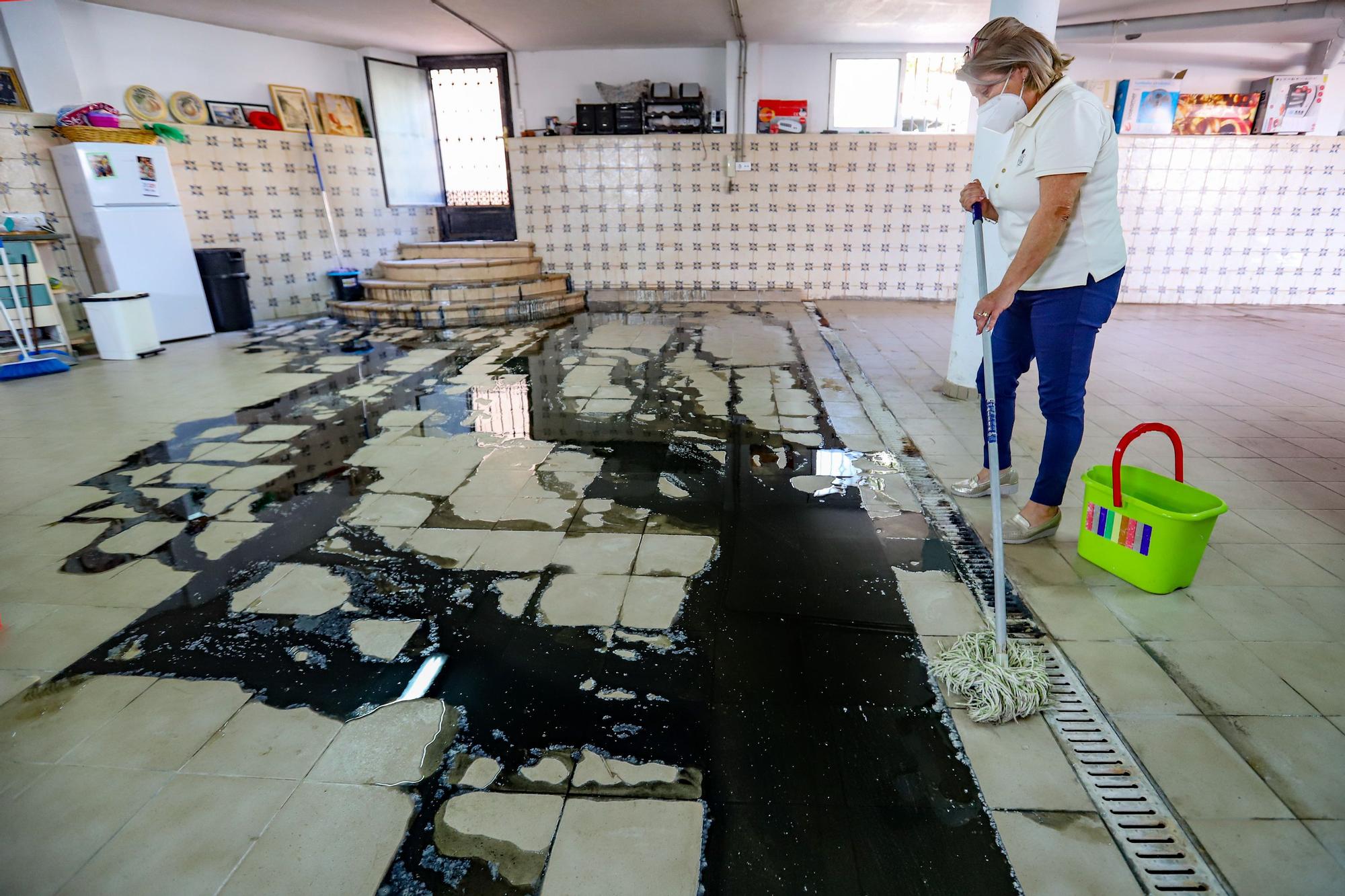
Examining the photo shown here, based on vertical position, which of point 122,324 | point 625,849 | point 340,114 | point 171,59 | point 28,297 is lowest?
point 625,849

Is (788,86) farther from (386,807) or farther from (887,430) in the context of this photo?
(386,807)

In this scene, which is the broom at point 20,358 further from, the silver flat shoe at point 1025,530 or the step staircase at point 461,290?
the silver flat shoe at point 1025,530

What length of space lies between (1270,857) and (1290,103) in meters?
9.71

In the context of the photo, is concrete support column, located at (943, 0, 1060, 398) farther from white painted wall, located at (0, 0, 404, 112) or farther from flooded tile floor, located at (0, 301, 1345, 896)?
white painted wall, located at (0, 0, 404, 112)

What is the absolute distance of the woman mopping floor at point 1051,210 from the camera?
A: 6.70 ft

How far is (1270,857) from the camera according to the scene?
1.32 meters

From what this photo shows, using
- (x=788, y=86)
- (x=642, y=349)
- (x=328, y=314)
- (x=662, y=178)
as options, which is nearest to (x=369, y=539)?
(x=642, y=349)

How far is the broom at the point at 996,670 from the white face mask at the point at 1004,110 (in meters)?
0.75

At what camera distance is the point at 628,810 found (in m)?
1.46

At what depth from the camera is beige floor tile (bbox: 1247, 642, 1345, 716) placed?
1.72 metres

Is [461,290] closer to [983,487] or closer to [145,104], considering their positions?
[145,104]

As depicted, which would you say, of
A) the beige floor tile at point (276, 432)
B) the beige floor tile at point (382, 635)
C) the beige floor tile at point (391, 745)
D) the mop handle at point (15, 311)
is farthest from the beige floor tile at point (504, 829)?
the mop handle at point (15, 311)

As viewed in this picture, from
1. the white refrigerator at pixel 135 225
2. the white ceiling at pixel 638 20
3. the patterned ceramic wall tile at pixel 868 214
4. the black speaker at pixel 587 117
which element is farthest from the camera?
the black speaker at pixel 587 117

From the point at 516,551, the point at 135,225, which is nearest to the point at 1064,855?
the point at 516,551
